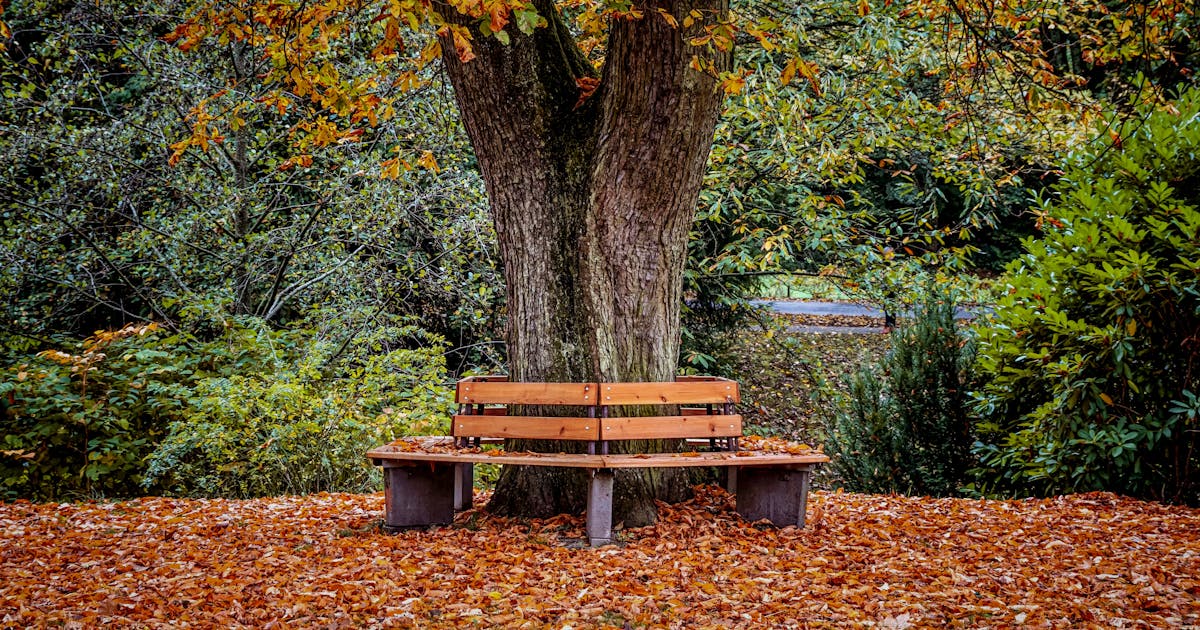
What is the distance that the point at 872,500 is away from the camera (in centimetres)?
660

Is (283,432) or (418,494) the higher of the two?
(283,432)

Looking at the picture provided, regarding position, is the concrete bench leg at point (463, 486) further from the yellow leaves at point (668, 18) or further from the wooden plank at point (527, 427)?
the yellow leaves at point (668, 18)

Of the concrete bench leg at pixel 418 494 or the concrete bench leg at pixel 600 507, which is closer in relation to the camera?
the concrete bench leg at pixel 600 507

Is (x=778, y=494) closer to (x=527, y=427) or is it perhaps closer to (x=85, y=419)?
(x=527, y=427)

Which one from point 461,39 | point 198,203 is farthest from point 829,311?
point 461,39

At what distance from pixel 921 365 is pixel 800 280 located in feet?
10.5

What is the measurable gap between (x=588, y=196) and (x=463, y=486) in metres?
2.02

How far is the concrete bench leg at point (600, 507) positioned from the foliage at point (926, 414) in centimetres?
393

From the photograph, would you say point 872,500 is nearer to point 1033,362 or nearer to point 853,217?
point 1033,362

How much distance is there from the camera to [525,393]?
5262mm

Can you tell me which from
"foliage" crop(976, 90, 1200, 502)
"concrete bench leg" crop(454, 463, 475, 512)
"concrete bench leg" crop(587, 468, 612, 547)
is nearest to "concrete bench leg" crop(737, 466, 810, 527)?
"concrete bench leg" crop(587, 468, 612, 547)

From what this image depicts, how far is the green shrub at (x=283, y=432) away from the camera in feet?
24.4

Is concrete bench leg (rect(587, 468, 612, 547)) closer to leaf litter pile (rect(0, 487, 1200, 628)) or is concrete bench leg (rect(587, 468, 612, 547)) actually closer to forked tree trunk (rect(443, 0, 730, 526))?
leaf litter pile (rect(0, 487, 1200, 628))

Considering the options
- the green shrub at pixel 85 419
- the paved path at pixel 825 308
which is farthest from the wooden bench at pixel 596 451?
the paved path at pixel 825 308
